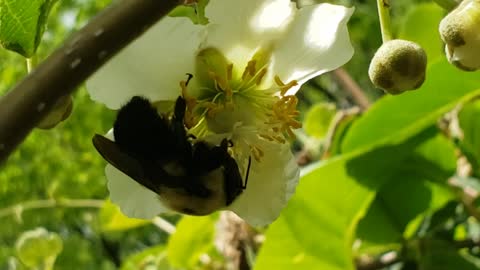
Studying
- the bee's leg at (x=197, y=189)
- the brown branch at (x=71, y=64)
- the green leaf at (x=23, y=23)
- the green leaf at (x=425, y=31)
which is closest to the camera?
the brown branch at (x=71, y=64)

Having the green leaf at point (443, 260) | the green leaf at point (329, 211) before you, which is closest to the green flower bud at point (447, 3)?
the green leaf at point (329, 211)

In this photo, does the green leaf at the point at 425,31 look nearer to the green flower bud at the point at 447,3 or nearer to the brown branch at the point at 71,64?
the green flower bud at the point at 447,3

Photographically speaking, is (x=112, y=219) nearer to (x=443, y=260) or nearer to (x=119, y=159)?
(x=443, y=260)

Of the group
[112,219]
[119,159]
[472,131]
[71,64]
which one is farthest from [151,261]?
[71,64]

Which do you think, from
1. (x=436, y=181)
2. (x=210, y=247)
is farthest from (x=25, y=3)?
(x=210, y=247)

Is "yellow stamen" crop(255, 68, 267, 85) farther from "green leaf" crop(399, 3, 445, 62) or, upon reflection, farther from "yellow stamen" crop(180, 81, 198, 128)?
"green leaf" crop(399, 3, 445, 62)
